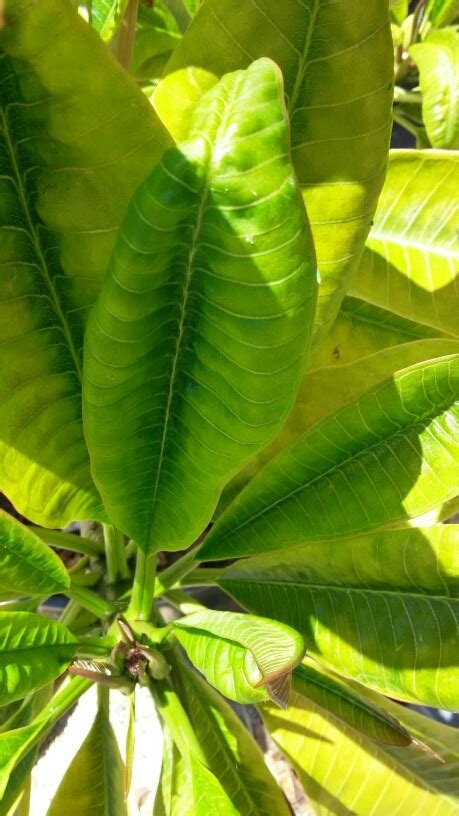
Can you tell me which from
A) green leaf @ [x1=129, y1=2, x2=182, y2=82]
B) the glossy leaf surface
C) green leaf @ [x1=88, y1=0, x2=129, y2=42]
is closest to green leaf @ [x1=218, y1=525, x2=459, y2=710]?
the glossy leaf surface

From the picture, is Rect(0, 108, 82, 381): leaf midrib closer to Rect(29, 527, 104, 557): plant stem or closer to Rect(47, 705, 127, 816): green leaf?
Rect(29, 527, 104, 557): plant stem

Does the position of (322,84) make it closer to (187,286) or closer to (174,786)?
(187,286)

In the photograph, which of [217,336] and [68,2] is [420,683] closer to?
[217,336]

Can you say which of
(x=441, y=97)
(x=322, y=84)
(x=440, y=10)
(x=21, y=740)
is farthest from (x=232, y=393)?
(x=440, y=10)

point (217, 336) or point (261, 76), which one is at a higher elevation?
point (261, 76)

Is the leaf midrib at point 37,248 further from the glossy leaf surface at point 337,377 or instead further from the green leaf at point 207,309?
the glossy leaf surface at point 337,377

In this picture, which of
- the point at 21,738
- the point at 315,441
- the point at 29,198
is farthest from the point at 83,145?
the point at 21,738

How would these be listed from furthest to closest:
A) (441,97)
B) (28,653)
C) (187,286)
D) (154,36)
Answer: (154,36), (441,97), (28,653), (187,286)
